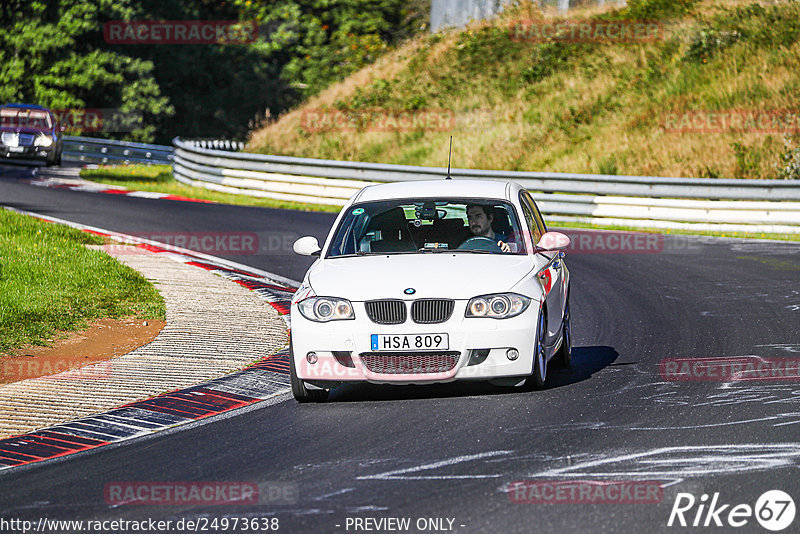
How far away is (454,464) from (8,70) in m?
43.1

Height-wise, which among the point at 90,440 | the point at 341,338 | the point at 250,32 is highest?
the point at 250,32

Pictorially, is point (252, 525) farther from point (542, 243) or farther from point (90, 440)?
point (542, 243)

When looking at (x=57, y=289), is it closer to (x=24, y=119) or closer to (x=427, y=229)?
(x=427, y=229)

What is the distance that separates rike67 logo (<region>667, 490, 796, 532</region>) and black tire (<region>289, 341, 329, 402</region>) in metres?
3.46

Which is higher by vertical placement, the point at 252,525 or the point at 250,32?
the point at 250,32

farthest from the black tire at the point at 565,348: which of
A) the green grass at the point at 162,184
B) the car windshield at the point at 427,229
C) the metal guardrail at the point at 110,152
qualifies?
the metal guardrail at the point at 110,152

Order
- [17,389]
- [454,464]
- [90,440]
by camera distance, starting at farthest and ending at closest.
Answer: [17,389]
[90,440]
[454,464]

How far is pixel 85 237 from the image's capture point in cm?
1833

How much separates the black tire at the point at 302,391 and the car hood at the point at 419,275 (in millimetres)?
591

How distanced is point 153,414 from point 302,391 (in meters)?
1.08

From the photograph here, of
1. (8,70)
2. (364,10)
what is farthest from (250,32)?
(8,70)

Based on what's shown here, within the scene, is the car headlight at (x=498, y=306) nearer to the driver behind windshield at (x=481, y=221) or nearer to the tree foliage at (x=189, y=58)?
the driver behind windshield at (x=481, y=221)

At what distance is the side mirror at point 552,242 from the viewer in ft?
31.1

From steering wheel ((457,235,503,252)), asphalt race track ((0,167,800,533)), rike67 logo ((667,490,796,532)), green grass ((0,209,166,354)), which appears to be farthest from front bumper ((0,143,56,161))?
rike67 logo ((667,490,796,532))
